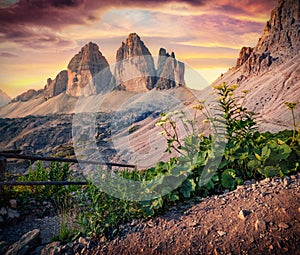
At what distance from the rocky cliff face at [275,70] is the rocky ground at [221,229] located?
1900 inches

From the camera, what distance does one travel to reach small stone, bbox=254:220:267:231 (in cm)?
333

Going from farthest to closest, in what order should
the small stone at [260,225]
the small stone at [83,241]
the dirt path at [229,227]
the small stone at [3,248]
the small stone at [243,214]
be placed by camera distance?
the small stone at [3,248]
the small stone at [83,241]
the small stone at [243,214]
the small stone at [260,225]
the dirt path at [229,227]

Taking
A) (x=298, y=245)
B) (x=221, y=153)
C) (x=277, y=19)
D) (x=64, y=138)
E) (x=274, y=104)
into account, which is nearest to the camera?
(x=298, y=245)

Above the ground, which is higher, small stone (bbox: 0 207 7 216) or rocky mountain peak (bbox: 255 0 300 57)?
rocky mountain peak (bbox: 255 0 300 57)

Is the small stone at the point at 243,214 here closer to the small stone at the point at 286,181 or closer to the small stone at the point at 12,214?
the small stone at the point at 286,181

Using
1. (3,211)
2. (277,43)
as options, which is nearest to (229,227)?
(3,211)

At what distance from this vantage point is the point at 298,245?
305 centimetres

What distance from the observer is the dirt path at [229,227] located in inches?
126

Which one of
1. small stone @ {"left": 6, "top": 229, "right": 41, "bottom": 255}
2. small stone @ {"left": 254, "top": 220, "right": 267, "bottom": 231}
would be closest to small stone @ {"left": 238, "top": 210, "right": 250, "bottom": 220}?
small stone @ {"left": 254, "top": 220, "right": 267, "bottom": 231}

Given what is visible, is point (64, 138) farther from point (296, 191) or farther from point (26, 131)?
point (296, 191)

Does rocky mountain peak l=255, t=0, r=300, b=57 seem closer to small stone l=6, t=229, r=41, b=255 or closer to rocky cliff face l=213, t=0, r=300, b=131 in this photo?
rocky cliff face l=213, t=0, r=300, b=131

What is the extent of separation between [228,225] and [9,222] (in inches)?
162

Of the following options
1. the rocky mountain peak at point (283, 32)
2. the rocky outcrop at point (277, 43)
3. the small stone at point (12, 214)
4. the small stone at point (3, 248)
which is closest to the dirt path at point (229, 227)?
the small stone at point (3, 248)

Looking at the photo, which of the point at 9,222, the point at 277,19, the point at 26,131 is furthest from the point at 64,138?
the point at 9,222
